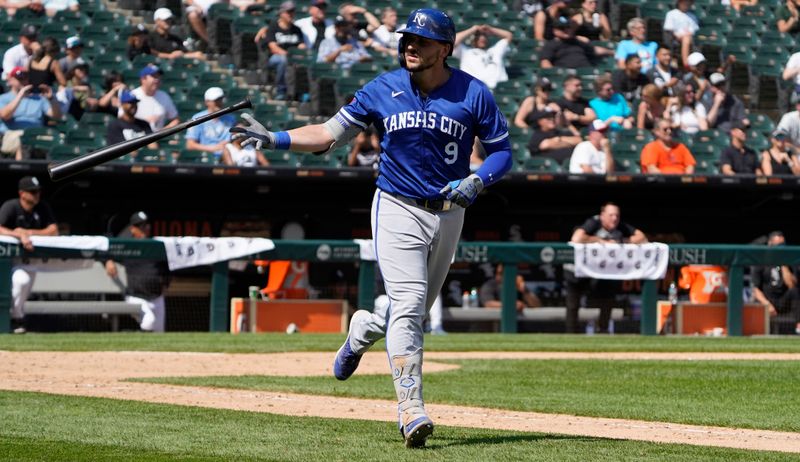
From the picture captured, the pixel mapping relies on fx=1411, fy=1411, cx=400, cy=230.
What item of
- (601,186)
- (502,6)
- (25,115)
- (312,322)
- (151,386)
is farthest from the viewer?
(502,6)

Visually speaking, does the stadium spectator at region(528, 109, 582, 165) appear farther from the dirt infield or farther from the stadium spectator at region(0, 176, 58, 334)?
the stadium spectator at region(0, 176, 58, 334)

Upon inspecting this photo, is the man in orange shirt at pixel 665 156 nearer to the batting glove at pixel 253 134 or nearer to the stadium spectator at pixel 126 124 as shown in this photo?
the stadium spectator at pixel 126 124

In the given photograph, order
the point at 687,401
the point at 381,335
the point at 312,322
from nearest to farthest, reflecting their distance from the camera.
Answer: the point at 381,335
the point at 687,401
the point at 312,322

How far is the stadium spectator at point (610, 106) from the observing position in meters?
17.0

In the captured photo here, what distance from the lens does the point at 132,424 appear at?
6.05 meters

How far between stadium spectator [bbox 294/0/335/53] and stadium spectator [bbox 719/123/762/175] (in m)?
4.99

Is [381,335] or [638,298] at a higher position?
[381,335]

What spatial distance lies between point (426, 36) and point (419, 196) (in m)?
0.63

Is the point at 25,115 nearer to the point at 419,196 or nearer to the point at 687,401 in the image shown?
the point at 687,401

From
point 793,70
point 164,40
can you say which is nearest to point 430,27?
point 164,40

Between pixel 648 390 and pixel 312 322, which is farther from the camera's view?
pixel 312 322

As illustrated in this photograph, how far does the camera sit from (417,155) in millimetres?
5598


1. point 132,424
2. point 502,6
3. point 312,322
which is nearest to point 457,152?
point 132,424

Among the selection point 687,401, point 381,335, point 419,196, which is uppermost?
point 419,196
